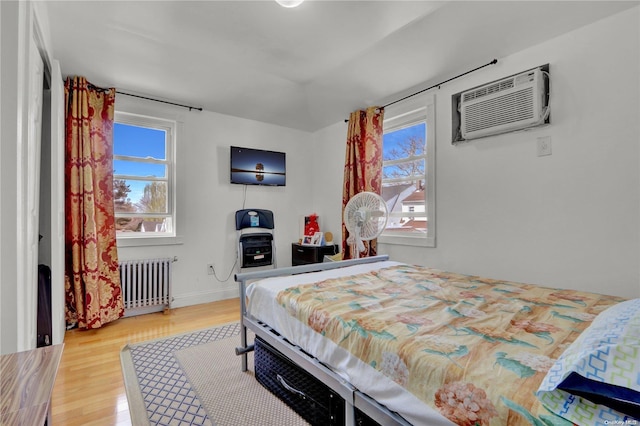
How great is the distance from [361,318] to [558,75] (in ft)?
7.57

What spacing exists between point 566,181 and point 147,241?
152 inches

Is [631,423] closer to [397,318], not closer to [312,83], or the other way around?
[397,318]

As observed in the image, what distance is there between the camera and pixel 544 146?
2.25 meters

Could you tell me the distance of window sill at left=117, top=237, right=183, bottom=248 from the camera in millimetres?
3206

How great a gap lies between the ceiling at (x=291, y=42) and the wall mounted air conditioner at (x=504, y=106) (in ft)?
0.84

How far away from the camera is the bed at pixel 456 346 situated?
68cm

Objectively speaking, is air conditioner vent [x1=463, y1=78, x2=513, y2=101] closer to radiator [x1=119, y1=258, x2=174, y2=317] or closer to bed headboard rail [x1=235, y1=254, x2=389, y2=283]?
bed headboard rail [x1=235, y1=254, x2=389, y2=283]

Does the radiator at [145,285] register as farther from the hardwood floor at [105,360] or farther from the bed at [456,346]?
the bed at [456,346]

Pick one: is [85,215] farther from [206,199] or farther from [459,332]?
[459,332]

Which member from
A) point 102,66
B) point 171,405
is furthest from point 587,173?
point 102,66

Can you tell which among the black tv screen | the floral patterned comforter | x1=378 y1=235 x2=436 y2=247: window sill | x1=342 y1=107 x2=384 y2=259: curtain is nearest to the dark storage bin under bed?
the floral patterned comforter

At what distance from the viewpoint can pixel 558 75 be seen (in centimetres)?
220

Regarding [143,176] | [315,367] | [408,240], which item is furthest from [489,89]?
[143,176]

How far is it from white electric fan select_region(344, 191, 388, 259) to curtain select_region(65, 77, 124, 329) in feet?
7.90
